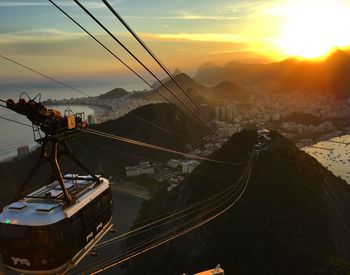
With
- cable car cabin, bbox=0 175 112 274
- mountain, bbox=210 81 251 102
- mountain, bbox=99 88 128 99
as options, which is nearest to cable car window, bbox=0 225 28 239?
cable car cabin, bbox=0 175 112 274

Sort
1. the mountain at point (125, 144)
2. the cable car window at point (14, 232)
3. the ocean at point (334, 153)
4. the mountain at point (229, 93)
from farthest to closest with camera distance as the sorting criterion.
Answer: the mountain at point (229, 93), the ocean at point (334, 153), the mountain at point (125, 144), the cable car window at point (14, 232)

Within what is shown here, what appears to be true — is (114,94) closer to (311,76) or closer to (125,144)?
(311,76)

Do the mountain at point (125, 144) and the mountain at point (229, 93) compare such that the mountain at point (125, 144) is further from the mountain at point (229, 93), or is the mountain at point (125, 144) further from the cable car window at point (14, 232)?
the mountain at point (229, 93)

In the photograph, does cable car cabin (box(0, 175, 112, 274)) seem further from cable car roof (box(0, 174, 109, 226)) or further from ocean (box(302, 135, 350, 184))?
ocean (box(302, 135, 350, 184))

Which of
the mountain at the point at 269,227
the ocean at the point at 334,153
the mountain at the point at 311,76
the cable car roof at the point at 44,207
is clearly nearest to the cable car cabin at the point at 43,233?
the cable car roof at the point at 44,207

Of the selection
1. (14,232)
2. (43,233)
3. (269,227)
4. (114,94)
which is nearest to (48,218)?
(43,233)
